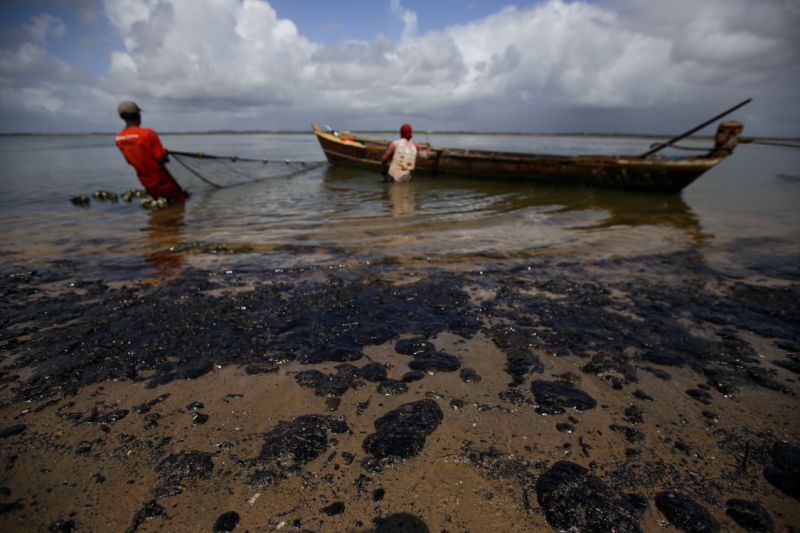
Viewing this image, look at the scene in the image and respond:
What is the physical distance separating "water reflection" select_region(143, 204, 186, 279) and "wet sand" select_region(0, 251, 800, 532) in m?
1.03

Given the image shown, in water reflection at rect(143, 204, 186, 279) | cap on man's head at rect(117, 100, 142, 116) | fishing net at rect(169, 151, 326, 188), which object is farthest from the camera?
fishing net at rect(169, 151, 326, 188)

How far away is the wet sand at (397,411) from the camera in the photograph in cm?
179

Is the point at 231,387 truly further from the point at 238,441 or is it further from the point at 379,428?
the point at 379,428

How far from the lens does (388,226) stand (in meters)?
7.98

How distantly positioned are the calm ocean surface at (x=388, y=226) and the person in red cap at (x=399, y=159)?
3.45ft

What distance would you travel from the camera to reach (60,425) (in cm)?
229

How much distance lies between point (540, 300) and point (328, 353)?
2362 millimetres

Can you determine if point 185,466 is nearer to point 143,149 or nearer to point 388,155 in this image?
point 143,149

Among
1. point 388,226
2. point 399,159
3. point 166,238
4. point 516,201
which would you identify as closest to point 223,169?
point 399,159

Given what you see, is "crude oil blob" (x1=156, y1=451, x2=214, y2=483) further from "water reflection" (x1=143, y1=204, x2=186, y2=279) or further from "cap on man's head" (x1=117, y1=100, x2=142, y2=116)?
"cap on man's head" (x1=117, y1=100, x2=142, y2=116)

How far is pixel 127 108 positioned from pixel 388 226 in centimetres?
638

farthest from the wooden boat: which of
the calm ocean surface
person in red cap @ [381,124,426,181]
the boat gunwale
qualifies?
person in red cap @ [381,124,426,181]

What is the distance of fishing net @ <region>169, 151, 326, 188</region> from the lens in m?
11.7

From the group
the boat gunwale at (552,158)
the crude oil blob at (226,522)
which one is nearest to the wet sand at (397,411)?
the crude oil blob at (226,522)
